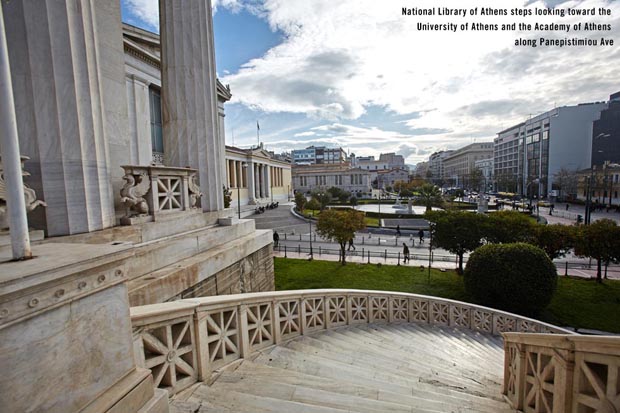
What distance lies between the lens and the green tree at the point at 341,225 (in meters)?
18.6

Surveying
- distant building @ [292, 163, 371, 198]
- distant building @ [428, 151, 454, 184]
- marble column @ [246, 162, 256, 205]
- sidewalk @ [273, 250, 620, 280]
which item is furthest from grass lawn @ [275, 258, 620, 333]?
distant building @ [428, 151, 454, 184]

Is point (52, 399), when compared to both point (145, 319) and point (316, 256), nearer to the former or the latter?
point (145, 319)

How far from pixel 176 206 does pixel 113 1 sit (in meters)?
4.30

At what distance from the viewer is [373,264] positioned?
18391mm

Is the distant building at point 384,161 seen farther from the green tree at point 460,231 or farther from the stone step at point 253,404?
the stone step at point 253,404

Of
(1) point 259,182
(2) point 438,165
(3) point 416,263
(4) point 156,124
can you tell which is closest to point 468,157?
(2) point 438,165

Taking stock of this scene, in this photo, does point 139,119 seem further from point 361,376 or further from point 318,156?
point 318,156

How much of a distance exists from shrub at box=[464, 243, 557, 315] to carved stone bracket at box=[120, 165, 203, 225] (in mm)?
11700

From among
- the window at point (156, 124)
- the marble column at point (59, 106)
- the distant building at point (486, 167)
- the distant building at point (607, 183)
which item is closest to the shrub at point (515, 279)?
the marble column at point (59, 106)

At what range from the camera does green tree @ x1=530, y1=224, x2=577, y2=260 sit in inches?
607

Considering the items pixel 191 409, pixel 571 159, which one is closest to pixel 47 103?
pixel 191 409

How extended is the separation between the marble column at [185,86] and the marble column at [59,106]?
93.5 inches

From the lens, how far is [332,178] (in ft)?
304

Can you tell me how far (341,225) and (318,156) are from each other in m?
130
